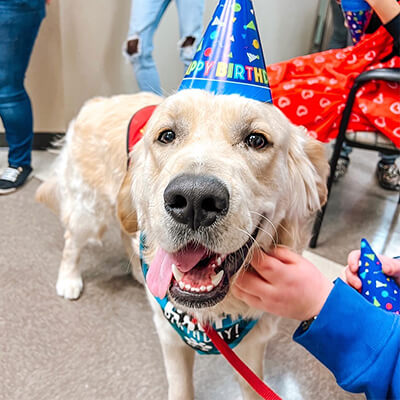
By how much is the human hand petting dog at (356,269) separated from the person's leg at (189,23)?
1873 mm

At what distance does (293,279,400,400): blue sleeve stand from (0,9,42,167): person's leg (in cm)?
224

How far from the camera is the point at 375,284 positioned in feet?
3.23

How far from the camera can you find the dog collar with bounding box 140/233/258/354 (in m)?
1.07

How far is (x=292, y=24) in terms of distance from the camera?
3752mm

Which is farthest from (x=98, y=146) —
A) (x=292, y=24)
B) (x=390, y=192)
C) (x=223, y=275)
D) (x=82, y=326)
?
(x=292, y=24)

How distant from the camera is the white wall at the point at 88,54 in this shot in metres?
2.91

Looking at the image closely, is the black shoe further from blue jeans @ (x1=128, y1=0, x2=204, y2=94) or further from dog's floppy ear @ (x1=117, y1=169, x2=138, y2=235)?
dog's floppy ear @ (x1=117, y1=169, x2=138, y2=235)

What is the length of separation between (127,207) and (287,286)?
2.04 feet

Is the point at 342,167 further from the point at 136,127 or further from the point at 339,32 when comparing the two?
the point at 136,127

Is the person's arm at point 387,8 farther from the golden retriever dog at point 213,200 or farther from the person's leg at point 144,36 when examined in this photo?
the person's leg at point 144,36

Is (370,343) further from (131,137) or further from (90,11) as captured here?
(90,11)

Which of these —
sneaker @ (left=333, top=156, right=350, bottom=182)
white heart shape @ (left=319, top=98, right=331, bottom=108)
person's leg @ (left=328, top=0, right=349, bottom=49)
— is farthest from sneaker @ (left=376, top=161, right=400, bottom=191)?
person's leg @ (left=328, top=0, right=349, bottom=49)

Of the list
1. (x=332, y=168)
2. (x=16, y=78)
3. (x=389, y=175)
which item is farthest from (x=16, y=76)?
(x=389, y=175)

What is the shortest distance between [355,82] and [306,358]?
4.27 feet
